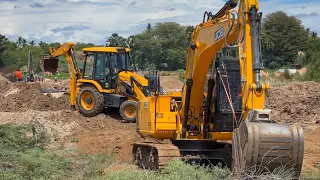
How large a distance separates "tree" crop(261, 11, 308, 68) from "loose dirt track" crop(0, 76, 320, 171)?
42.2 m

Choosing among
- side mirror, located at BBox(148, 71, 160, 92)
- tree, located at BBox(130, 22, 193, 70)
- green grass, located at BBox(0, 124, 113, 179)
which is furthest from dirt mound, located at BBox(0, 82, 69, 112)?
tree, located at BBox(130, 22, 193, 70)

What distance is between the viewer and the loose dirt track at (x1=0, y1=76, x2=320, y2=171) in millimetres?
13984

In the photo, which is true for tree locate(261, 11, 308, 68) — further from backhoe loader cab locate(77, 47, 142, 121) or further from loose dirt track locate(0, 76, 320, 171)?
backhoe loader cab locate(77, 47, 142, 121)

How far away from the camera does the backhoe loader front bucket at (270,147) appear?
7.02 meters

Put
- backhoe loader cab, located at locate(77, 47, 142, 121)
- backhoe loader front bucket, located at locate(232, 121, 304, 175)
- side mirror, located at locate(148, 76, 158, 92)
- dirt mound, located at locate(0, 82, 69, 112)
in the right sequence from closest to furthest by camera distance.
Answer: backhoe loader front bucket, located at locate(232, 121, 304, 175) → side mirror, located at locate(148, 76, 158, 92) → backhoe loader cab, located at locate(77, 47, 142, 121) → dirt mound, located at locate(0, 82, 69, 112)

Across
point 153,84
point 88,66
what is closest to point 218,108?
point 153,84

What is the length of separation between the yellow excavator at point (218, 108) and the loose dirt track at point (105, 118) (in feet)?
6.69

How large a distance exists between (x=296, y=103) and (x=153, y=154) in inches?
459

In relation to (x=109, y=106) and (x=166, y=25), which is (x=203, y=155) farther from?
(x=166, y=25)

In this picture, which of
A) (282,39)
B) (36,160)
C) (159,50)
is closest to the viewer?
(36,160)

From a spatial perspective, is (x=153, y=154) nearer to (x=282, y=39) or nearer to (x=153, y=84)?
(x=153, y=84)

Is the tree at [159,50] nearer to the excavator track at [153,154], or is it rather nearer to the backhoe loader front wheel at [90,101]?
the backhoe loader front wheel at [90,101]

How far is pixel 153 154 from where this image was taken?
34.1ft

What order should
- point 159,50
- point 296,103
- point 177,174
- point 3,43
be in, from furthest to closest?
Answer: point 3,43
point 159,50
point 296,103
point 177,174
